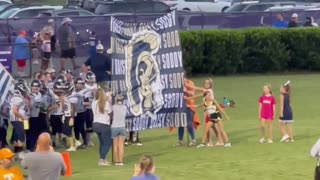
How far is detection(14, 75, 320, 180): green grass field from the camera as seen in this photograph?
2058cm

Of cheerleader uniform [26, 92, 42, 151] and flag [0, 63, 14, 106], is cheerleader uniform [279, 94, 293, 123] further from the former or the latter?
flag [0, 63, 14, 106]

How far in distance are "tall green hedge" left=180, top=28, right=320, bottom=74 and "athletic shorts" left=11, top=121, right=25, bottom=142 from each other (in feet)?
51.9

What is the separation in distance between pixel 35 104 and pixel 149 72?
2.47 m

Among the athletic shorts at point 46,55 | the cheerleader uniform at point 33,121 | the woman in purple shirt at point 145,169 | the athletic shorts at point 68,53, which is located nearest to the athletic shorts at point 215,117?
the cheerleader uniform at point 33,121

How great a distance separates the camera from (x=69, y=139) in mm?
23844

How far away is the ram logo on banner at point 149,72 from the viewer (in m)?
22.8

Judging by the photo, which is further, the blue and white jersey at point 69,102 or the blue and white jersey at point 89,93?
the blue and white jersey at point 89,93

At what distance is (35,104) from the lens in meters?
22.7

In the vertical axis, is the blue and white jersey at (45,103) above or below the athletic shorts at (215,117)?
above

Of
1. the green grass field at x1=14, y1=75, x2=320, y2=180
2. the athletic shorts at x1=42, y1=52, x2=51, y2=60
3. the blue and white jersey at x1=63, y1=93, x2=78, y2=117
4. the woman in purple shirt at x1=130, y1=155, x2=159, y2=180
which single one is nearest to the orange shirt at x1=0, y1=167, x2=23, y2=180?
the woman in purple shirt at x1=130, y1=155, x2=159, y2=180

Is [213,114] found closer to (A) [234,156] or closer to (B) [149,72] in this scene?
(A) [234,156]

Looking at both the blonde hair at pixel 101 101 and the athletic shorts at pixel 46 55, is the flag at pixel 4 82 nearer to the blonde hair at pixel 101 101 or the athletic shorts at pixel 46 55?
the blonde hair at pixel 101 101

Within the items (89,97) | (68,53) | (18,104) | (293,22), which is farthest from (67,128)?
(293,22)

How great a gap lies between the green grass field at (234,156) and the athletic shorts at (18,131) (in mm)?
1158
